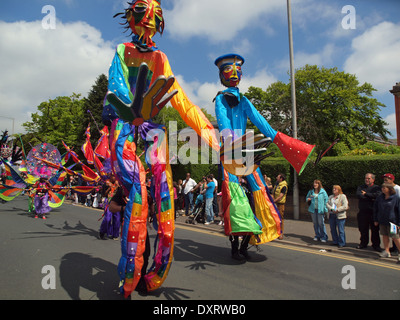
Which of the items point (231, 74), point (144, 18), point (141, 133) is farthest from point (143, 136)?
point (231, 74)

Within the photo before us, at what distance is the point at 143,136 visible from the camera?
336cm

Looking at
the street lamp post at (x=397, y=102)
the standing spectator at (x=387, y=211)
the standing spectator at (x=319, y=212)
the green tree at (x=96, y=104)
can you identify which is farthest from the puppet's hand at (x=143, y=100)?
the street lamp post at (x=397, y=102)

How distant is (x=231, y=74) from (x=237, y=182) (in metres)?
1.76

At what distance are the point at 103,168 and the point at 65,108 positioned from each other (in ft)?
93.8

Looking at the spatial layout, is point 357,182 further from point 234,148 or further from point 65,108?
point 65,108

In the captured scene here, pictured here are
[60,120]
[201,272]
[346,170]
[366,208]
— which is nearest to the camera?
[201,272]

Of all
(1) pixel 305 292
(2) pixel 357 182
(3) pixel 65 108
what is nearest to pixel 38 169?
(1) pixel 305 292

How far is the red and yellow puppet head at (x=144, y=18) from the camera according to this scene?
3.45m

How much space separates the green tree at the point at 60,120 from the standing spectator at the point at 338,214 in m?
28.1

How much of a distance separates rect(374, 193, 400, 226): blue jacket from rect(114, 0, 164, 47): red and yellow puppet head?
5128 mm

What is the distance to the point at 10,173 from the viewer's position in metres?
10.7

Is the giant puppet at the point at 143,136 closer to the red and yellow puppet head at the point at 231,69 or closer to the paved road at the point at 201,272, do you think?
the paved road at the point at 201,272

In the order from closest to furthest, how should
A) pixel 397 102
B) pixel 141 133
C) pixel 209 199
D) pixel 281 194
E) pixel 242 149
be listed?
pixel 242 149 → pixel 141 133 → pixel 281 194 → pixel 209 199 → pixel 397 102

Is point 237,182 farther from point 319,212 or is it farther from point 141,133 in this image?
point 319,212
